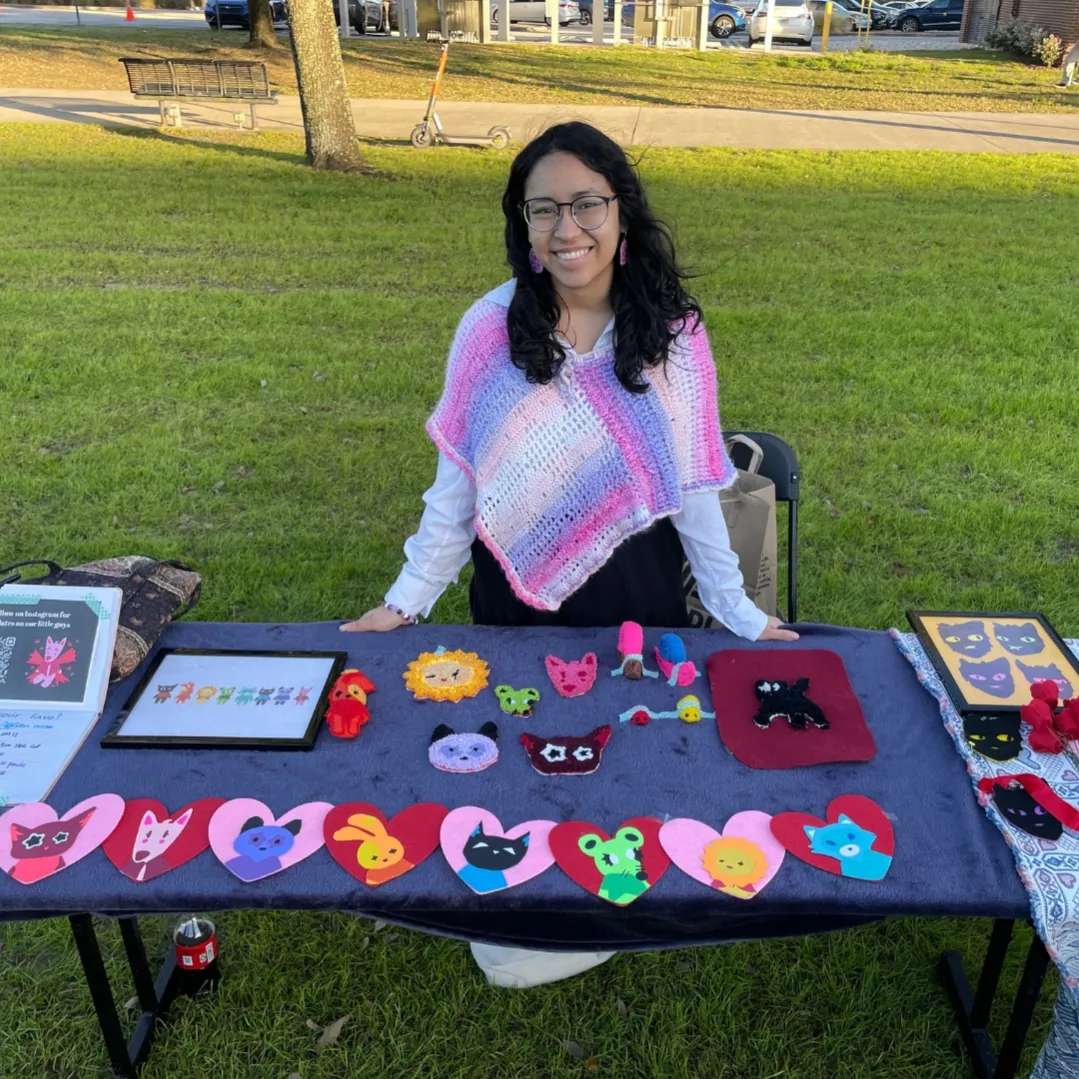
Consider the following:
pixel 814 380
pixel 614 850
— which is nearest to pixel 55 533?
pixel 614 850

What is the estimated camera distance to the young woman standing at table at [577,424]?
214cm

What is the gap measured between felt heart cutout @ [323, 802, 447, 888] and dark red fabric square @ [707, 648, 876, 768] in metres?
0.66

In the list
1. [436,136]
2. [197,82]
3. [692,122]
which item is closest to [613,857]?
[436,136]

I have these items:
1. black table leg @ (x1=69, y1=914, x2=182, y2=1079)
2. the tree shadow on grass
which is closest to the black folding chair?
black table leg @ (x1=69, y1=914, x2=182, y2=1079)

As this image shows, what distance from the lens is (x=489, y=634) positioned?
2443 mm

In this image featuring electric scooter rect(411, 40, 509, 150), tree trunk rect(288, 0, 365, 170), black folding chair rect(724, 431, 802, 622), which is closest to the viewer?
black folding chair rect(724, 431, 802, 622)

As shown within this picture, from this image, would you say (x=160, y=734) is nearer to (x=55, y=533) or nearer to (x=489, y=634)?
(x=489, y=634)

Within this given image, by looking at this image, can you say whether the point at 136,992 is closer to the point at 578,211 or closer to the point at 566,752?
the point at 566,752

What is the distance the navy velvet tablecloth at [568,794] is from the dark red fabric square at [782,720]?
0.10 ft

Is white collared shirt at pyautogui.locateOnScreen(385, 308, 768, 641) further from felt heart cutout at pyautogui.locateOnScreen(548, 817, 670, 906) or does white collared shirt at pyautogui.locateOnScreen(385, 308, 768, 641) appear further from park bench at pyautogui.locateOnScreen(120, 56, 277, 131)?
park bench at pyautogui.locateOnScreen(120, 56, 277, 131)

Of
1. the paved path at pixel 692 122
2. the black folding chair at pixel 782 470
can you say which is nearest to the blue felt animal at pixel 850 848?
the black folding chair at pixel 782 470

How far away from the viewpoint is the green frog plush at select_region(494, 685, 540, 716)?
7.00 feet

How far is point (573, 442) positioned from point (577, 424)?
0.04 meters

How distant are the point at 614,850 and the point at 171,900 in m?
0.79
